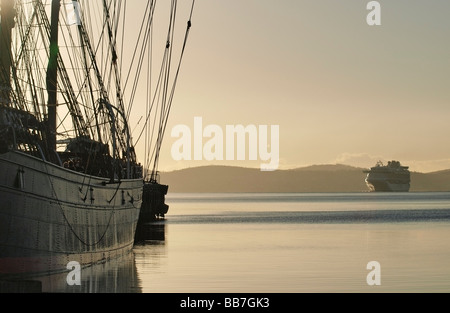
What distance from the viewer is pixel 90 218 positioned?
35.3 meters

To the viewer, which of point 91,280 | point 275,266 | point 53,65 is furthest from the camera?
point 275,266

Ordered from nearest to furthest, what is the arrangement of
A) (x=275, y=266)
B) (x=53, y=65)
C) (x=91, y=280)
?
(x=91, y=280)
(x=53, y=65)
(x=275, y=266)

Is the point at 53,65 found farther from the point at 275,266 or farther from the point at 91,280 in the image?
the point at 275,266

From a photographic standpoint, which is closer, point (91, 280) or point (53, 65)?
point (91, 280)

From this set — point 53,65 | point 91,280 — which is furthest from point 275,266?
point 53,65

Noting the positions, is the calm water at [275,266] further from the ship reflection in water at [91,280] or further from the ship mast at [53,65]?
the ship mast at [53,65]

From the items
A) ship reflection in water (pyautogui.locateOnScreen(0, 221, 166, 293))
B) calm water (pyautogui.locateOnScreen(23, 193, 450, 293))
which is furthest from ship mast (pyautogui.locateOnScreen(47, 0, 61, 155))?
A: calm water (pyautogui.locateOnScreen(23, 193, 450, 293))

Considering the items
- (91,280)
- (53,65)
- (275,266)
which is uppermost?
(53,65)

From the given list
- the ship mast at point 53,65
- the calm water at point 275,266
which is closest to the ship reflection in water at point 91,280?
the calm water at point 275,266

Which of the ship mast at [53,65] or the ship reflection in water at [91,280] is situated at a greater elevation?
the ship mast at [53,65]

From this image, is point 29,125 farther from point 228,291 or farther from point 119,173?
point 119,173

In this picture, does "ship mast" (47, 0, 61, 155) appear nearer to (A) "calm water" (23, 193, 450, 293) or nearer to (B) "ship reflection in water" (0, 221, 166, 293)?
(B) "ship reflection in water" (0, 221, 166, 293)

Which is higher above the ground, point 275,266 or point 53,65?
point 53,65

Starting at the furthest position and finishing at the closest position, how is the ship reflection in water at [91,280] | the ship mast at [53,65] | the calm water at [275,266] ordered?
1. the ship mast at [53,65]
2. the calm water at [275,266]
3. the ship reflection in water at [91,280]
